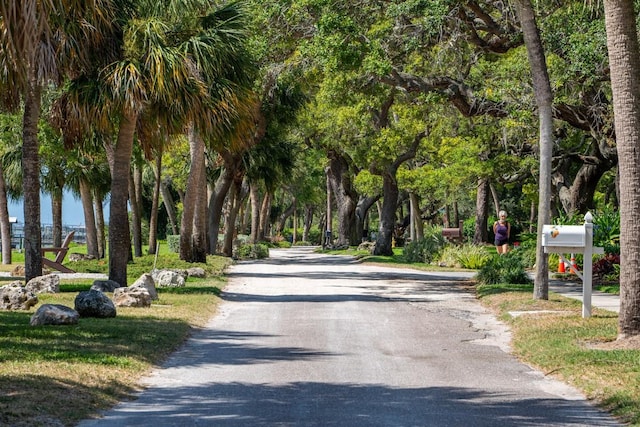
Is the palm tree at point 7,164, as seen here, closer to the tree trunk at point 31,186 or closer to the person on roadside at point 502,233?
the tree trunk at point 31,186

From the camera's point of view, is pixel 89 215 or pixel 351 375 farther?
pixel 89 215

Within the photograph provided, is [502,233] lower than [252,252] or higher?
higher

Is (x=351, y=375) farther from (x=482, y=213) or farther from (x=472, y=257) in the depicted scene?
(x=482, y=213)

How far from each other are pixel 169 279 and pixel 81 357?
1074 cm

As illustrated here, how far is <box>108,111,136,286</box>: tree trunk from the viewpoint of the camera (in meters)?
19.7

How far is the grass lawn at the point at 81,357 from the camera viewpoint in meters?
8.38

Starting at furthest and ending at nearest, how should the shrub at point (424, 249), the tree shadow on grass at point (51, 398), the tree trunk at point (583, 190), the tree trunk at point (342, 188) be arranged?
the tree trunk at point (342, 188), the shrub at point (424, 249), the tree trunk at point (583, 190), the tree shadow on grass at point (51, 398)

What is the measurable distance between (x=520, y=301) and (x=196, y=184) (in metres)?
14.9

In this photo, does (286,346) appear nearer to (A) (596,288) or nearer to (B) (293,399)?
(B) (293,399)

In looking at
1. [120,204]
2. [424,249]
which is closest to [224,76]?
[120,204]

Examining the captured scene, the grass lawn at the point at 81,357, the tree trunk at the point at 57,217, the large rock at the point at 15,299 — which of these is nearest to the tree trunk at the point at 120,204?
the grass lawn at the point at 81,357

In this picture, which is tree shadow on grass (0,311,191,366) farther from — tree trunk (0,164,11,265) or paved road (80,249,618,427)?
tree trunk (0,164,11,265)

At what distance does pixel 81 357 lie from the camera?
10.8 metres

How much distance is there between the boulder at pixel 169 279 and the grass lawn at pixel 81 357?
3615 millimetres
